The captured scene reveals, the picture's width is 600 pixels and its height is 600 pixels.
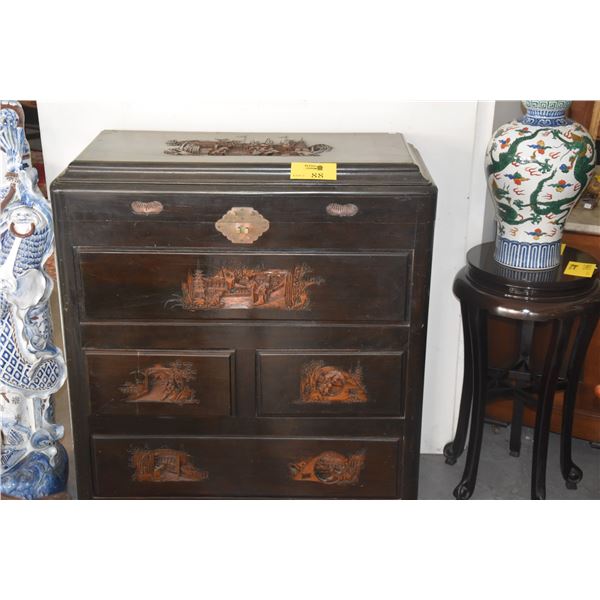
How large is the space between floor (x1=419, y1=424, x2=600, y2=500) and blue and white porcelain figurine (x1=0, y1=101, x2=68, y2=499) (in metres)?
1.21

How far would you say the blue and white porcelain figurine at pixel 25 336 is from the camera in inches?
86.1

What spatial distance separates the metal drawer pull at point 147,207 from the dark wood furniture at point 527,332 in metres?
0.94

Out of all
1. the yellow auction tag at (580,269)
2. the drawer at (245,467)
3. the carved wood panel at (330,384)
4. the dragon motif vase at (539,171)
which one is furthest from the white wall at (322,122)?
the drawer at (245,467)

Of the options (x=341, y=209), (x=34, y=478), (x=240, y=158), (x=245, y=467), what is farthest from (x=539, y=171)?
(x=34, y=478)

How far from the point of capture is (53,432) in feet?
8.07

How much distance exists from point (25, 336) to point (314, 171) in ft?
3.16

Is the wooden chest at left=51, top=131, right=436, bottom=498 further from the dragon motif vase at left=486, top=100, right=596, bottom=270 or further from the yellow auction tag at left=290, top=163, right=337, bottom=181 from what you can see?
the dragon motif vase at left=486, top=100, right=596, bottom=270

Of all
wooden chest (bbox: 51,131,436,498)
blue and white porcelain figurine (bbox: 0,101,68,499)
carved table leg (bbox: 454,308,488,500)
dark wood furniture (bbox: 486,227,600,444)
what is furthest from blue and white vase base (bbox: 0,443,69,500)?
dark wood furniture (bbox: 486,227,600,444)

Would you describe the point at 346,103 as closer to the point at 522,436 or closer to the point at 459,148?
the point at 459,148

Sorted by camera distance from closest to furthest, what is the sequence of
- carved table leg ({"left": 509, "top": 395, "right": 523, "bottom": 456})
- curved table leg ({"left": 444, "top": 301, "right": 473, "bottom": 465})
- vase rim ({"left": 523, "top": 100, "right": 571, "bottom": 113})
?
vase rim ({"left": 523, "top": 100, "right": 571, "bottom": 113}) → curved table leg ({"left": 444, "top": 301, "right": 473, "bottom": 465}) → carved table leg ({"left": 509, "top": 395, "right": 523, "bottom": 456})

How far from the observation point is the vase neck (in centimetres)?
215

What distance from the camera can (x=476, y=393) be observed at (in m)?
2.48

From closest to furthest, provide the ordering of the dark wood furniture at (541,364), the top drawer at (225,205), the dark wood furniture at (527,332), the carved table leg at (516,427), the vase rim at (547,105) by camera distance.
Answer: the top drawer at (225,205) → the vase rim at (547,105) → the dark wood furniture at (527,332) → the dark wood furniture at (541,364) → the carved table leg at (516,427)

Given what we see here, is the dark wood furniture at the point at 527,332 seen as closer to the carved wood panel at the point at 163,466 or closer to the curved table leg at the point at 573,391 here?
the curved table leg at the point at 573,391
